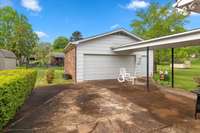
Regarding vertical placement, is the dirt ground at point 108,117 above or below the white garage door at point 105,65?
below

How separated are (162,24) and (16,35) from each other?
2648 cm

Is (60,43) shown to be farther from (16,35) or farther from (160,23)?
(160,23)

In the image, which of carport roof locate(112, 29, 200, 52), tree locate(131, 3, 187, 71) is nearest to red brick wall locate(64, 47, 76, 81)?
carport roof locate(112, 29, 200, 52)

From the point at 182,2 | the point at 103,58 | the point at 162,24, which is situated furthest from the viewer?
the point at 162,24

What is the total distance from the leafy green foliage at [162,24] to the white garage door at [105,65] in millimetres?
6166

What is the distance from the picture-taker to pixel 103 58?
41.8 ft

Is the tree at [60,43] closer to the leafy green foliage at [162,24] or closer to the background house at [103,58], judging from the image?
the leafy green foliage at [162,24]

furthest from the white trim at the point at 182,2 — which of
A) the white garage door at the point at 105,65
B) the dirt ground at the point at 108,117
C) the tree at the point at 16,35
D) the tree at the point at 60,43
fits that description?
the tree at the point at 60,43

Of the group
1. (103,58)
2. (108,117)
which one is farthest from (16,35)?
(108,117)

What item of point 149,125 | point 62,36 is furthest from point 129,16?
point 62,36

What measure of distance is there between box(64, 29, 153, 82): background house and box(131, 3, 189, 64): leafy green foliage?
5245 millimetres

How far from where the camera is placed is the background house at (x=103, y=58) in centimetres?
1173

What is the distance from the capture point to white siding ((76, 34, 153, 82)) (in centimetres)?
1167

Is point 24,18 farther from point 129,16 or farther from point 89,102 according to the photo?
point 89,102
